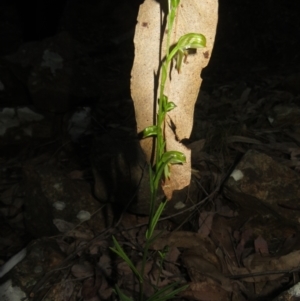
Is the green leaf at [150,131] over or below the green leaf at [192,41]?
below

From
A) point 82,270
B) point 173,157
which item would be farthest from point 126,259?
point 82,270

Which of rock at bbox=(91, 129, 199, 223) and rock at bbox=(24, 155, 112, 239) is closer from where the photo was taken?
rock at bbox=(91, 129, 199, 223)

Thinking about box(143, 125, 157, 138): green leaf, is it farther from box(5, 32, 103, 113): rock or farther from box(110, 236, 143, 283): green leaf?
box(5, 32, 103, 113): rock

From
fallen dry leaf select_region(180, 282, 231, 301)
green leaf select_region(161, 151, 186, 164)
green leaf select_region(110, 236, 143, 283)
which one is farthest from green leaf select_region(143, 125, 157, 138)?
fallen dry leaf select_region(180, 282, 231, 301)

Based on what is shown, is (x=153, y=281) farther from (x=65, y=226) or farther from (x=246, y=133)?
(x=246, y=133)

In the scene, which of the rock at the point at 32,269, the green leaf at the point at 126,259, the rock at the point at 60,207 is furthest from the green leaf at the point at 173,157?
the rock at the point at 60,207

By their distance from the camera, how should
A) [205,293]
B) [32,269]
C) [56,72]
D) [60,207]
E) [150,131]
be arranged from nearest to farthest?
[150,131], [205,293], [32,269], [60,207], [56,72]

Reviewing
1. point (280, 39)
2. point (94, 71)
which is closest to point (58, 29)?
point (94, 71)

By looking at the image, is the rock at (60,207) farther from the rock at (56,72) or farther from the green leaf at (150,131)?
the green leaf at (150,131)

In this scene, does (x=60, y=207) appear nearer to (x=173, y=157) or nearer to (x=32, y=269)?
(x=32, y=269)

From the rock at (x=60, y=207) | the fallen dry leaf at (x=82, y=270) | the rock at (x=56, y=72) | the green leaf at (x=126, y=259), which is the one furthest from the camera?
the rock at (x=56, y=72)

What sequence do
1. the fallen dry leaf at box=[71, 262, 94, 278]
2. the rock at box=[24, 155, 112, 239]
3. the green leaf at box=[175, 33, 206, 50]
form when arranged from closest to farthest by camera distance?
the green leaf at box=[175, 33, 206, 50] → the fallen dry leaf at box=[71, 262, 94, 278] → the rock at box=[24, 155, 112, 239]
